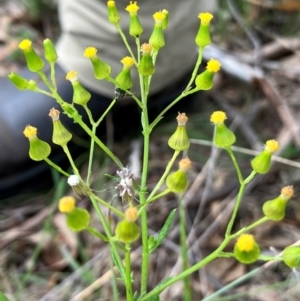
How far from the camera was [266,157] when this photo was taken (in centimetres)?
57

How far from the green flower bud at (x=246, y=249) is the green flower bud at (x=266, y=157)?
82 millimetres

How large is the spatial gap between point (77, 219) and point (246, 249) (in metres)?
0.16

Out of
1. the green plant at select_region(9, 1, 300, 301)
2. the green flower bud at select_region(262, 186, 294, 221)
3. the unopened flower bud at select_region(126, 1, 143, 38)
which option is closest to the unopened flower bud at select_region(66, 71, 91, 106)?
the green plant at select_region(9, 1, 300, 301)

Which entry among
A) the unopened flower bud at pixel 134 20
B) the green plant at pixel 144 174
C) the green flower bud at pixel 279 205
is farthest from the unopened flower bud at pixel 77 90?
the green flower bud at pixel 279 205

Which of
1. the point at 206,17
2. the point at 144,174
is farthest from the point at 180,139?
the point at 206,17

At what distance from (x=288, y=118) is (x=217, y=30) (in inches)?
17.1

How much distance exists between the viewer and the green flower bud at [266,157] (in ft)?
1.84

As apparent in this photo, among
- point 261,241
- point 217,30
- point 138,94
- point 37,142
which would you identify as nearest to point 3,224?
point 138,94

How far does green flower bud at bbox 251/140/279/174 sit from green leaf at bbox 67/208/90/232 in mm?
193

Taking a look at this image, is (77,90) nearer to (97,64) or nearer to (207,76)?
(97,64)

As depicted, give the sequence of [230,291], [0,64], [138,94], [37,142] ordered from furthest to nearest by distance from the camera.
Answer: [0,64] < [138,94] < [230,291] < [37,142]

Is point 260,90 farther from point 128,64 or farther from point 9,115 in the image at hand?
point 128,64

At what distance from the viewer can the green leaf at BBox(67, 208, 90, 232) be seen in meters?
0.48

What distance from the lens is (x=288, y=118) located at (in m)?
1.27
